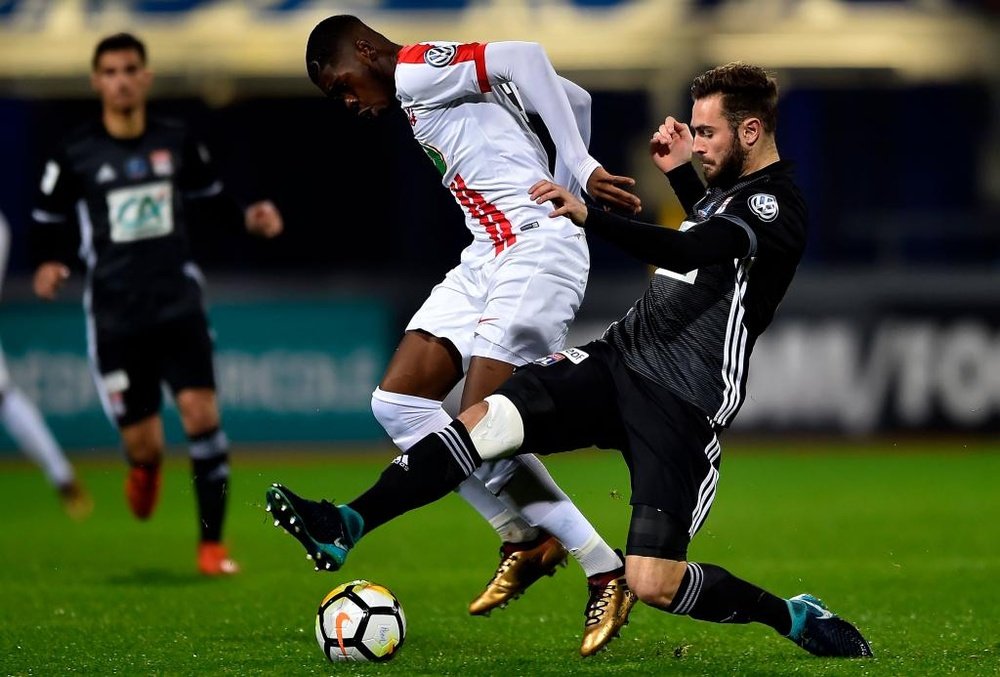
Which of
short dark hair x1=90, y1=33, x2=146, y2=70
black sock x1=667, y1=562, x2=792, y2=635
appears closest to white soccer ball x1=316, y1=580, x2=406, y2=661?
black sock x1=667, y1=562, x2=792, y2=635

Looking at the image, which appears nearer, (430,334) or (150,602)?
(430,334)

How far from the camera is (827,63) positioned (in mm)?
16047

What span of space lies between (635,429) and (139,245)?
3511mm

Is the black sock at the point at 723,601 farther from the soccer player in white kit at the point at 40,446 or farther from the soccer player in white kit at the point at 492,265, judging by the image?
the soccer player in white kit at the point at 40,446

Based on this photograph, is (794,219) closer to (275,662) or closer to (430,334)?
(430,334)

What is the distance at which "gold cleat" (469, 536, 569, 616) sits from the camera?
5590mm

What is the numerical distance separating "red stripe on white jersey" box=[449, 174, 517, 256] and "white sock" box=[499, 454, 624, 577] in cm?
71

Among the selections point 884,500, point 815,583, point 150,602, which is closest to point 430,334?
point 150,602

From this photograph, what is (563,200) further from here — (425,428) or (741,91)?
(425,428)

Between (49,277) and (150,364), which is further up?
(49,277)

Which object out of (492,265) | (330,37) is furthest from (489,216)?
(330,37)

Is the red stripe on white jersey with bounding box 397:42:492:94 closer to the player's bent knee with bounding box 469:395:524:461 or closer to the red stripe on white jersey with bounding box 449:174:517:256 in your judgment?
the red stripe on white jersey with bounding box 449:174:517:256

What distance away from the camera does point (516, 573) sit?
18.4ft

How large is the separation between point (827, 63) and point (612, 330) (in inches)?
455
